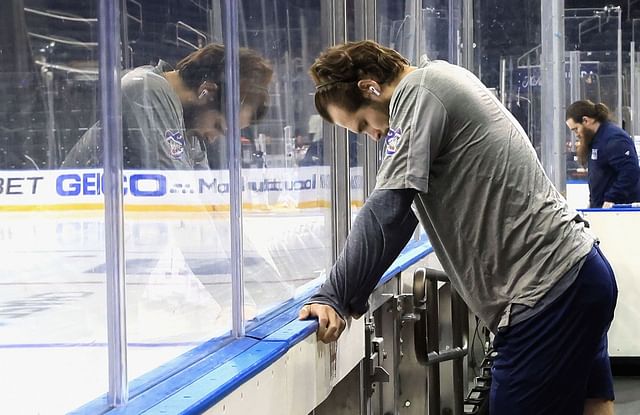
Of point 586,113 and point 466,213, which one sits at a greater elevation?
point 586,113

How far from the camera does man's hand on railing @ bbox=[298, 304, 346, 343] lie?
67.9 inches

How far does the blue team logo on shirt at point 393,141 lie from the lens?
1630 millimetres

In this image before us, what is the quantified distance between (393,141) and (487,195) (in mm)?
221

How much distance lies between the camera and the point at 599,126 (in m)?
5.20

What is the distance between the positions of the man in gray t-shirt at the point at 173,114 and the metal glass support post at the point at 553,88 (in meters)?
3.28

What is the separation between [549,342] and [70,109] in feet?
3.44

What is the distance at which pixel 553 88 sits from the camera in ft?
15.4

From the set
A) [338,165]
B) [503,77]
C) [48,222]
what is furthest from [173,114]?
[503,77]

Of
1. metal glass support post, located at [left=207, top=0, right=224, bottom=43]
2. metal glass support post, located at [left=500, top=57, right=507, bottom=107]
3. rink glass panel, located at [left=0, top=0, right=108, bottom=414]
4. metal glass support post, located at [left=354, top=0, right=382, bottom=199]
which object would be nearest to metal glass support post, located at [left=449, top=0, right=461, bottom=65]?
metal glass support post, located at [left=500, top=57, right=507, bottom=107]

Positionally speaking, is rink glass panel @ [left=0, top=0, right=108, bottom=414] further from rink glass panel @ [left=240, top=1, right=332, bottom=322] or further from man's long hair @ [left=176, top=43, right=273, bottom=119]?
rink glass panel @ [left=240, top=1, right=332, bottom=322]

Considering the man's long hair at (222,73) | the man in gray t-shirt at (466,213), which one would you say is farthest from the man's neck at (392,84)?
the man's long hair at (222,73)

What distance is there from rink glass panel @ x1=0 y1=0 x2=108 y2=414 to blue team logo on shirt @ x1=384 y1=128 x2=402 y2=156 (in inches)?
24.8

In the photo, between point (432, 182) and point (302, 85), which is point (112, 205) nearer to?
point (432, 182)

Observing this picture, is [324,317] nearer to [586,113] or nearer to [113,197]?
[113,197]
